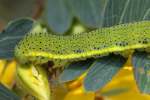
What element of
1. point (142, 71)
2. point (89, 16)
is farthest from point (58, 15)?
point (142, 71)

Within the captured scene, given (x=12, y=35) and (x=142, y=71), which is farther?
(x=12, y=35)

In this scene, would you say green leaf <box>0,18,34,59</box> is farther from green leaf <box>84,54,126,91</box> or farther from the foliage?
green leaf <box>84,54,126,91</box>

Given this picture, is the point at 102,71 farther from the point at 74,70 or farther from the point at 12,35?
the point at 12,35

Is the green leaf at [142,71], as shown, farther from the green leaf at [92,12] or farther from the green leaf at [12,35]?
the green leaf at [12,35]

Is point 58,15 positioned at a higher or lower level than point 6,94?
higher

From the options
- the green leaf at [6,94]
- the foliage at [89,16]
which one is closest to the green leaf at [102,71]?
the foliage at [89,16]

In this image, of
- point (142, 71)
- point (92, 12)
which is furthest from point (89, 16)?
point (142, 71)

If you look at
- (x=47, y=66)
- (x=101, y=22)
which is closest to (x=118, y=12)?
(x=101, y=22)
